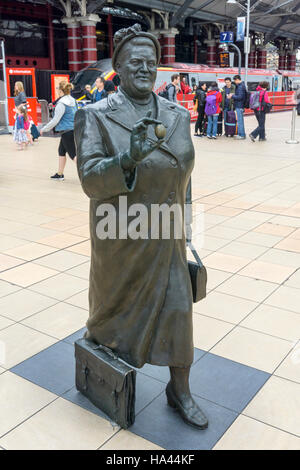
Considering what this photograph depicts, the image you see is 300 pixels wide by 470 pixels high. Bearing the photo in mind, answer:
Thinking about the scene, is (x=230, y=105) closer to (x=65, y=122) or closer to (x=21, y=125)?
(x=21, y=125)

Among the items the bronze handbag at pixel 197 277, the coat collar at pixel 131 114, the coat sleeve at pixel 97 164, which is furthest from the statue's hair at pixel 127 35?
the bronze handbag at pixel 197 277

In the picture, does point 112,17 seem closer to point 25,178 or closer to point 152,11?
point 152,11

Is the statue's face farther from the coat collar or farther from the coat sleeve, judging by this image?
the coat sleeve

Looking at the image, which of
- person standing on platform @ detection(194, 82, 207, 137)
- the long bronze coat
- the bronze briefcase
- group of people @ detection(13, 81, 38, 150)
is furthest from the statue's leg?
person standing on platform @ detection(194, 82, 207, 137)

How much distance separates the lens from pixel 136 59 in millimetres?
2164

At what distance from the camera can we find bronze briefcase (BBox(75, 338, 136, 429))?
93.8 inches

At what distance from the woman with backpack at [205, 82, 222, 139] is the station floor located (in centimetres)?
730

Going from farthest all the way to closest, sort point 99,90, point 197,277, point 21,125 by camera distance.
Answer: point 21,125 < point 99,90 < point 197,277

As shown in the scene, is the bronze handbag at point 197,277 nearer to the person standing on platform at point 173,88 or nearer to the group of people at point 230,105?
the person standing on platform at point 173,88

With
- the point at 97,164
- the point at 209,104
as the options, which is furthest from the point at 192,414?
the point at 209,104

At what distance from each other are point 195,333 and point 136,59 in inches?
78.2

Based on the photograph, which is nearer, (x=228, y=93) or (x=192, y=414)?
(x=192, y=414)

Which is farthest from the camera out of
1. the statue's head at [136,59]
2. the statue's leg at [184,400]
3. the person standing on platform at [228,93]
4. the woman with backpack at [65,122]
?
the person standing on platform at [228,93]

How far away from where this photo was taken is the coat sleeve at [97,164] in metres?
2.00
